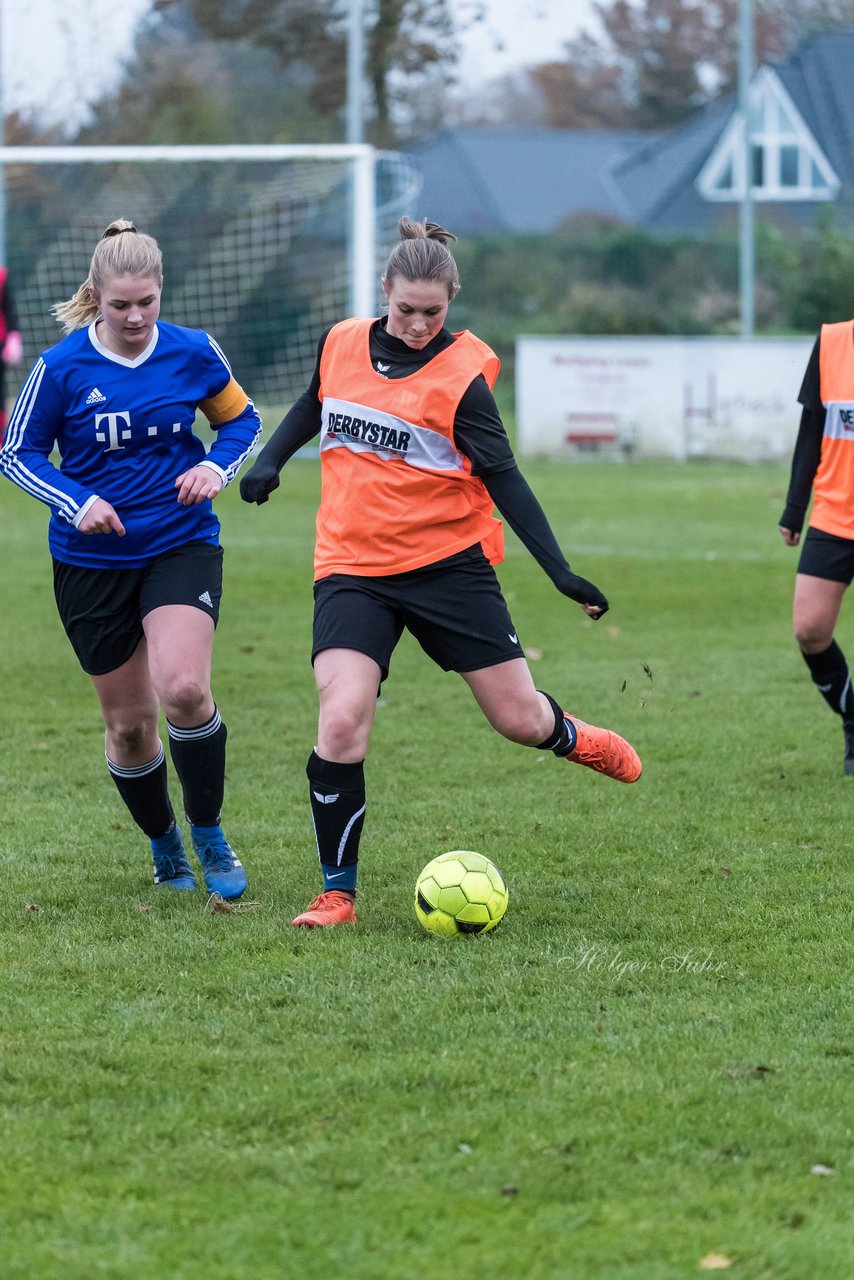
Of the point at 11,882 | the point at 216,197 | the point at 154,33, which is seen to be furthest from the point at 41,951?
the point at 154,33

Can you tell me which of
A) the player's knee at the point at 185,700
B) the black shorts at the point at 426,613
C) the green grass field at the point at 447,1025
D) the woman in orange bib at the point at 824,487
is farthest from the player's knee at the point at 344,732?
the woman in orange bib at the point at 824,487

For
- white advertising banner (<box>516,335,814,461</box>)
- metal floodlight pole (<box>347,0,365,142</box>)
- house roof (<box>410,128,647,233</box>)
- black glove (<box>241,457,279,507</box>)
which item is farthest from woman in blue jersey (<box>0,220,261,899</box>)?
house roof (<box>410,128,647,233</box>)

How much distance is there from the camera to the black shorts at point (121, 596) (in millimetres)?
5480

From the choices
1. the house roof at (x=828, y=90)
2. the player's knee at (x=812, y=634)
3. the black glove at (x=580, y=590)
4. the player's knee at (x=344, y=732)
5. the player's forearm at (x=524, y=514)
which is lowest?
the house roof at (x=828, y=90)

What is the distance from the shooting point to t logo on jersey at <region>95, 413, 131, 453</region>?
5.40 meters

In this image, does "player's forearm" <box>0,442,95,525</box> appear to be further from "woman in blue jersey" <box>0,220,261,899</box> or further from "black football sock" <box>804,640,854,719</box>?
"black football sock" <box>804,640,854,719</box>

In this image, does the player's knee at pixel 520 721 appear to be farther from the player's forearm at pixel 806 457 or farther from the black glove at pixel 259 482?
the player's forearm at pixel 806 457

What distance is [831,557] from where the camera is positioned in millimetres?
7258

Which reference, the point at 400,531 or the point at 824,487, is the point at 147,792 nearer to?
the point at 400,531

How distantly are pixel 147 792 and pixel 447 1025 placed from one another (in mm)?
1773

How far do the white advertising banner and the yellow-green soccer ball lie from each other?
20054 mm

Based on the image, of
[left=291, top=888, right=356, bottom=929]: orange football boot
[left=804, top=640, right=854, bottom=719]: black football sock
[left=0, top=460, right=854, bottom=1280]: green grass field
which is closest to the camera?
[left=0, top=460, right=854, bottom=1280]: green grass field

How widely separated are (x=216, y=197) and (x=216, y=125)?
1501 cm

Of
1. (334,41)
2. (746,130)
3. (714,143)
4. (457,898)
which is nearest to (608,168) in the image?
(714,143)
